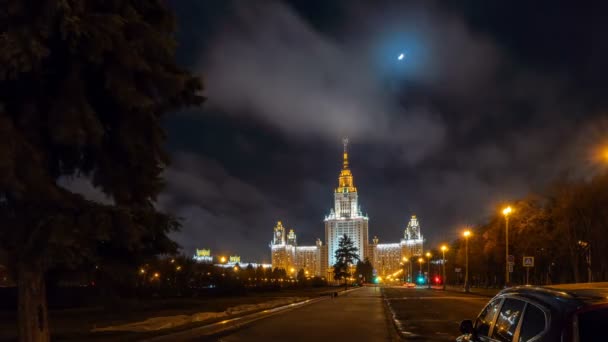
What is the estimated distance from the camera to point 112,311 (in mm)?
37531

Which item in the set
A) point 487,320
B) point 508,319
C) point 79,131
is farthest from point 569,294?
point 79,131

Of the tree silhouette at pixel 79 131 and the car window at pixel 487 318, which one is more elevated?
the tree silhouette at pixel 79 131

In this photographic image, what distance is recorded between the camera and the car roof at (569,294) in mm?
4699

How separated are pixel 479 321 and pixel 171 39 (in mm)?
5939

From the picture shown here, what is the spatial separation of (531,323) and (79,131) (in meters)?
6.07

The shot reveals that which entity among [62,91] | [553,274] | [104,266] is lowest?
[553,274]

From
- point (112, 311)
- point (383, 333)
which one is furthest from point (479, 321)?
point (112, 311)

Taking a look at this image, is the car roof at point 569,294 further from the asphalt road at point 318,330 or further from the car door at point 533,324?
the asphalt road at point 318,330

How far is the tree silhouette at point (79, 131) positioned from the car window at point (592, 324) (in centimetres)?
590

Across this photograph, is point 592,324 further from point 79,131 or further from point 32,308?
point 32,308

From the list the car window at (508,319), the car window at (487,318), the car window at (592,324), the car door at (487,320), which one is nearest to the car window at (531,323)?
the car window at (508,319)

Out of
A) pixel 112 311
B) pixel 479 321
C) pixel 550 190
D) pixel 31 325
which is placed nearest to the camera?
pixel 479 321

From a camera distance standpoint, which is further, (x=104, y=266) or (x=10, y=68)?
(x=104, y=266)

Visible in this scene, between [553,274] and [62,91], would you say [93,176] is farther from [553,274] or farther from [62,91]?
[553,274]
